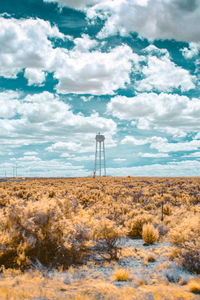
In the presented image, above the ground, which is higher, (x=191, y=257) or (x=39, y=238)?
(x=39, y=238)

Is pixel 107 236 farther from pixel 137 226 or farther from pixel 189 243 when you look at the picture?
pixel 137 226

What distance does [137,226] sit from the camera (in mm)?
11227

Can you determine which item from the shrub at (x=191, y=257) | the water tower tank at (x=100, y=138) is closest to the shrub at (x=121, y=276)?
the shrub at (x=191, y=257)

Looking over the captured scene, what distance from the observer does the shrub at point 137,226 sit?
35.8 feet

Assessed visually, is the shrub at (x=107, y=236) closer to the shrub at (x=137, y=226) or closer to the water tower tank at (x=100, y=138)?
the shrub at (x=137, y=226)

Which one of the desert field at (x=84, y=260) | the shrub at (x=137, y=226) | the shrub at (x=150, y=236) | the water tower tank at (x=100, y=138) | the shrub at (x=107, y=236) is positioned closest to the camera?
the desert field at (x=84, y=260)

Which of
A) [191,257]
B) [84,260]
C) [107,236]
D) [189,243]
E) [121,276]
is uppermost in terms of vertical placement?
[189,243]

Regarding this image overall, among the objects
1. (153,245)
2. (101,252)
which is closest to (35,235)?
(101,252)

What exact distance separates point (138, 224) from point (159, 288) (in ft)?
18.6

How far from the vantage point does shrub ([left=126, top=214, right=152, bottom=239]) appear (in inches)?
429

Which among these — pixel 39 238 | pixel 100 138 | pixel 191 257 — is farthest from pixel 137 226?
pixel 100 138

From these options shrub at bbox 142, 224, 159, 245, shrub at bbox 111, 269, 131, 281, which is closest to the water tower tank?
shrub at bbox 142, 224, 159, 245

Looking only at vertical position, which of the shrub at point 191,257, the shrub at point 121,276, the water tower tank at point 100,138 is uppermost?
the water tower tank at point 100,138

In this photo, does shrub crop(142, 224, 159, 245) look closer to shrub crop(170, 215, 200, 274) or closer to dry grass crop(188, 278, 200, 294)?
shrub crop(170, 215, 200, 274)
